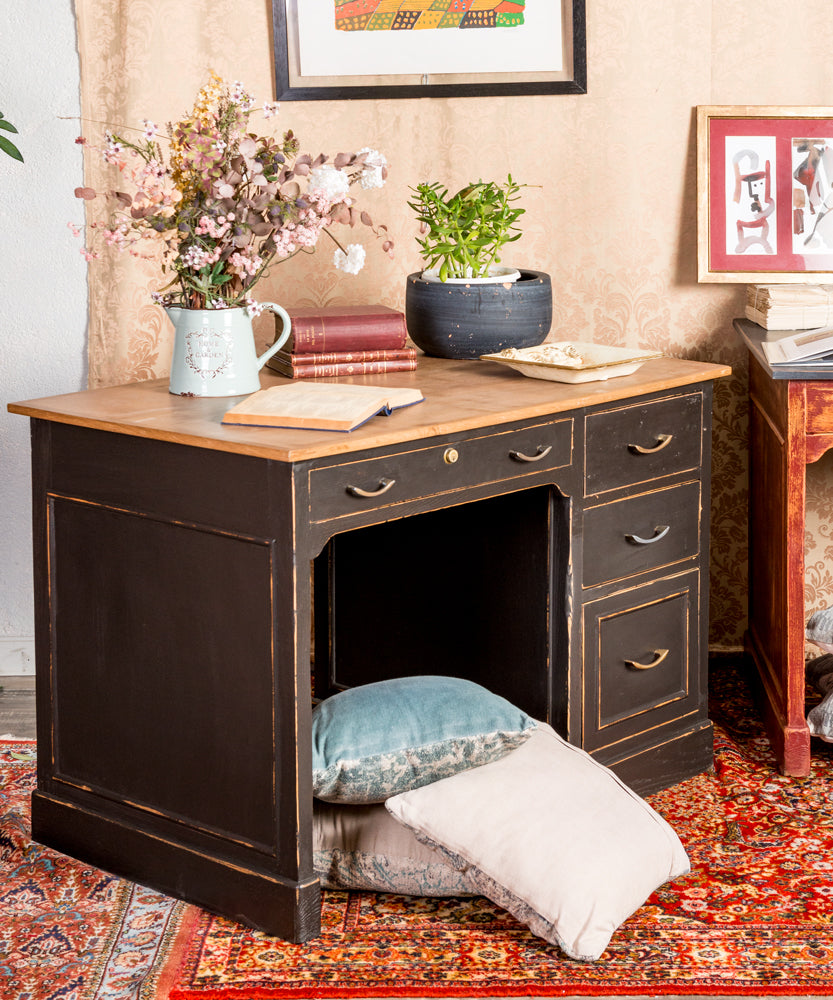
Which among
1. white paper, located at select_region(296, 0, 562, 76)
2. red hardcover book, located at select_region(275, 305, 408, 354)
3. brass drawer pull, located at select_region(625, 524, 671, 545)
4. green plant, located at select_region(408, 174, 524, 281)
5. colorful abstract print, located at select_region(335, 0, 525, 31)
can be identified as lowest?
brass drawer pull, located at select_region(625, 524, 671, 545)

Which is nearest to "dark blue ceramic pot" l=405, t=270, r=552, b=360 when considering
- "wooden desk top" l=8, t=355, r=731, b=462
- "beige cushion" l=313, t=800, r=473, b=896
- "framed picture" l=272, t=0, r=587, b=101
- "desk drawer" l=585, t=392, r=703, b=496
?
"wooden desk top" l=8, t=355, r=731, b=462

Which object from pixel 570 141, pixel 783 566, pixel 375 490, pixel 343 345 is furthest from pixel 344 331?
pixel 783 566

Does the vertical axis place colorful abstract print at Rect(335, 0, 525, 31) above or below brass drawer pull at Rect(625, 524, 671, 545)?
above

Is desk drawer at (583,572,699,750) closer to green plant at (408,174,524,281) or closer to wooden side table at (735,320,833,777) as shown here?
wooden side table at (735,320,833,777)

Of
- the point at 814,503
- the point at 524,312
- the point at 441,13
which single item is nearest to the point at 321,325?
the point at 524,312

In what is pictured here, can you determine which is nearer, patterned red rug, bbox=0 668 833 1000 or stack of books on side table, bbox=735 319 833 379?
patterned red rug, bbox=0 668 833 1000

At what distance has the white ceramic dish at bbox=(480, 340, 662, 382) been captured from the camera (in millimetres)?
2574

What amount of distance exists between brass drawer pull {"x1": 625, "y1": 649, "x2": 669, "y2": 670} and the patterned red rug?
37 cm

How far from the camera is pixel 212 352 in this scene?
94.0 inches

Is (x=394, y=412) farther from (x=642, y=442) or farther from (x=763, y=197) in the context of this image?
(x=763, y=197)

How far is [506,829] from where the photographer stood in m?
2.20

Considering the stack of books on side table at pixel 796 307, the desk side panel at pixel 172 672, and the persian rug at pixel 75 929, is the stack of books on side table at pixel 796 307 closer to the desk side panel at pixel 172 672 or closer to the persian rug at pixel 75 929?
the desk side panel at pixel 172 672

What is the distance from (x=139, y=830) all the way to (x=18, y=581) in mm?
1275

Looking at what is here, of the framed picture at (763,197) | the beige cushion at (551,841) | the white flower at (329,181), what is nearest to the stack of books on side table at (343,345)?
the white flower at (329,181)
